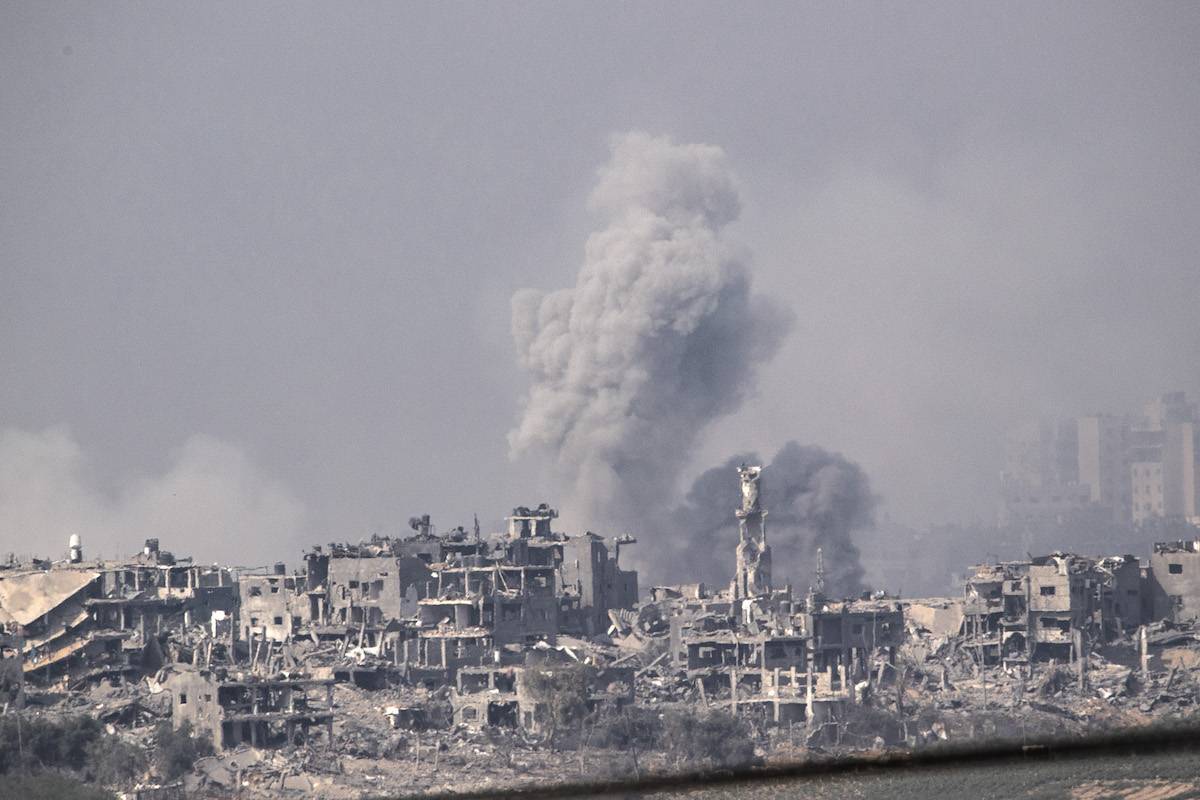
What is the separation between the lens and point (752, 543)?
100812 mm

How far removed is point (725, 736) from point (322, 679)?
497 inches

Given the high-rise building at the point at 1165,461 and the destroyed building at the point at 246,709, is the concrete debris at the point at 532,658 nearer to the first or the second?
the destroyed building at the point at 246,709

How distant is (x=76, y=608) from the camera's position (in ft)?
287

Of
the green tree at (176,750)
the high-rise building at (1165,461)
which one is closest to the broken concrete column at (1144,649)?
the green tree at (176,750)

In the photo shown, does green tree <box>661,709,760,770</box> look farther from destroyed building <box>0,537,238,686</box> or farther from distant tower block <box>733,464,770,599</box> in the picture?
distant tower block <box>733,464,770,599</box>

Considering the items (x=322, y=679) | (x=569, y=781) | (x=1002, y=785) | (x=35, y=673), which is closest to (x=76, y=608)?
(x=35, y=673)

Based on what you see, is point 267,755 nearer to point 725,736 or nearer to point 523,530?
point 725,736

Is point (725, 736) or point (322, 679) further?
point (322, 679)

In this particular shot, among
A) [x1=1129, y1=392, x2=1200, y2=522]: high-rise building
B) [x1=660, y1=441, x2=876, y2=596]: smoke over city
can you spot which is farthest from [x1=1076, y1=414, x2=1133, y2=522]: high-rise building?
[x1=660, y1=441, x2=876, y2=596]: smoke over city

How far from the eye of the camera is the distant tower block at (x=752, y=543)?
98.6 metres

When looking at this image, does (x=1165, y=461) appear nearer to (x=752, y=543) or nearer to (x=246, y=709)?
(x=752, y=543)

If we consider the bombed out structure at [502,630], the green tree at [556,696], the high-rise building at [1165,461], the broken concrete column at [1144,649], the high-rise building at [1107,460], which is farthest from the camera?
the high-rise building at [1107,460]

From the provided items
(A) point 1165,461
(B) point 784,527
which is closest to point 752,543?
(B) point 784,527

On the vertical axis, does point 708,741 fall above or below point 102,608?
below
